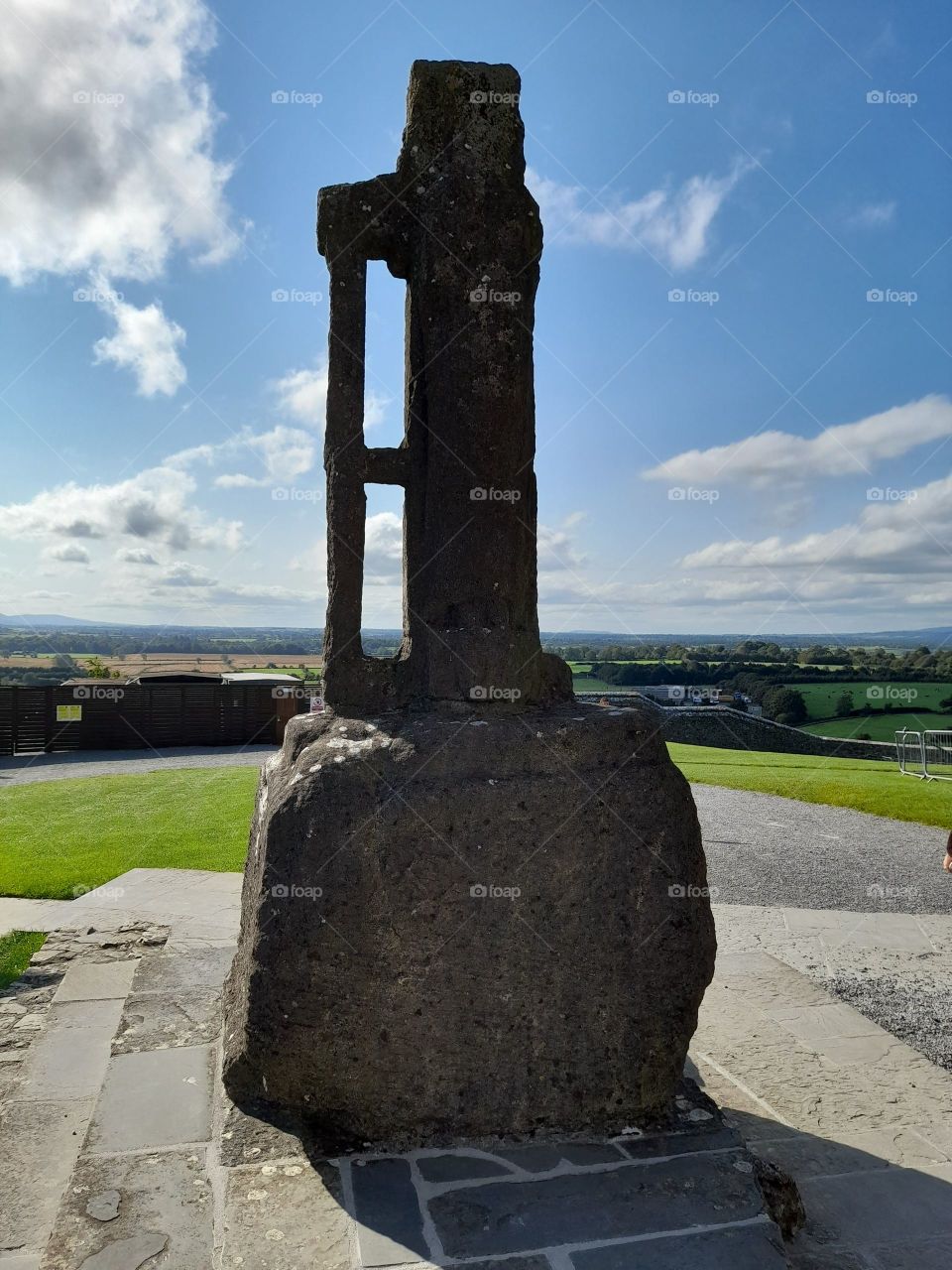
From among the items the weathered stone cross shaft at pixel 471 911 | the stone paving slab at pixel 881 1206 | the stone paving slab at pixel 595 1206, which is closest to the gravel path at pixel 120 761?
the weathered stone cross shaft at pixel 471 911

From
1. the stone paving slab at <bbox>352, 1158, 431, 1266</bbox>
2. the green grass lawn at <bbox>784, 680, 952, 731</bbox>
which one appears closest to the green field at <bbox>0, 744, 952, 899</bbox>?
the stone paving slab at <bbox>352, 1158, 431, 1266</bbox>

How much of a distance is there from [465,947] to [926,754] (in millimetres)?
18546

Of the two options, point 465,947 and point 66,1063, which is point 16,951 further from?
point 465,947

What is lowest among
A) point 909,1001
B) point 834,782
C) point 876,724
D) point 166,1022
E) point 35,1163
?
point 834,782

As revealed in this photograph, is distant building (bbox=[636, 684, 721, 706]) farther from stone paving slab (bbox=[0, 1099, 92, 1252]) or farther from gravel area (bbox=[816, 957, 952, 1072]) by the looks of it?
stone paving slab (bbox=[0, 1099, 92, 1252])

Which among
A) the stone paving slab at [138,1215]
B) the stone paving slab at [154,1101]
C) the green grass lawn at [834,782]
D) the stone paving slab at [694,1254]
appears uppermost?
the stone paving slab at [694,1254]

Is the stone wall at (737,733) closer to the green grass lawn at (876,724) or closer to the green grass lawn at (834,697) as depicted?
the green grass lawn at (876,724)

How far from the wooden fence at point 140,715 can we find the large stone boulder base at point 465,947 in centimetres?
1939

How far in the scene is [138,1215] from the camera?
2.68 m

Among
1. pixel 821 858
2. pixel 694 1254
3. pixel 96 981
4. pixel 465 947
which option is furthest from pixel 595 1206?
pixel 821 858

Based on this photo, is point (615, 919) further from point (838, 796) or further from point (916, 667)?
point (916, 667)

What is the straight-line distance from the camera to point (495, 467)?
3.72 m

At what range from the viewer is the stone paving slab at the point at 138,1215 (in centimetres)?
249

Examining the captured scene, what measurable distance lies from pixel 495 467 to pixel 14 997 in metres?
4.15
